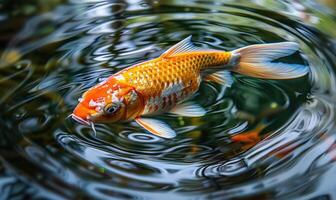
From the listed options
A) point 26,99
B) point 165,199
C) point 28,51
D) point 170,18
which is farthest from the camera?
point 170,18

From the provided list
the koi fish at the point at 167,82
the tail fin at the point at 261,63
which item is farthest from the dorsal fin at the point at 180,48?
the tail fin at the point at 261,63

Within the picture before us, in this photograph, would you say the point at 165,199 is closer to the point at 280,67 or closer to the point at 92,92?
the point at 92,92

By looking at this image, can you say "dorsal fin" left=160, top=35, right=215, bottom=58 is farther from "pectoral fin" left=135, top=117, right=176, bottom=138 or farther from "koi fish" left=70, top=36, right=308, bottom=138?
"pectoral fin" left=135, top=117, right=176, bottom=138

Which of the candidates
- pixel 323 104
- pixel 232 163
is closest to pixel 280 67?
pixel 323 104

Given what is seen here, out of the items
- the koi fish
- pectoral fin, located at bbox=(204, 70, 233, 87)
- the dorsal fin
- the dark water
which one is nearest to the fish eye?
the koi fish

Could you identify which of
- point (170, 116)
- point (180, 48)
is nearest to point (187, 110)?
point (170, 116)

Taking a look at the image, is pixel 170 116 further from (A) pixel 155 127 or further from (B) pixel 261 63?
(B) pixel 261 63
